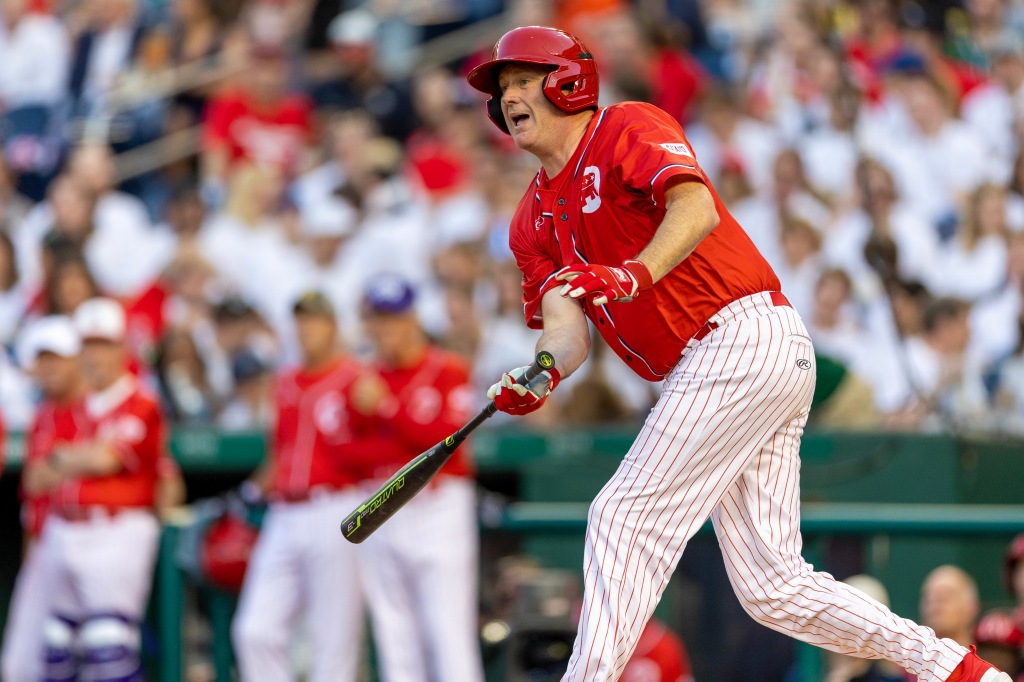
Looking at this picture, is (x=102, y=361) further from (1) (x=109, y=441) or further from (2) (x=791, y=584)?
(2) (x=791, y=584)

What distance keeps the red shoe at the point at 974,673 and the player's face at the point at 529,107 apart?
1.79 metres

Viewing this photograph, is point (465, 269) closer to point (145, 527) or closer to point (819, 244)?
point (819, 244)

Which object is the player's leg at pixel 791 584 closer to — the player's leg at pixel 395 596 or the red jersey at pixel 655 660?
the red jersey at pixel 655 660

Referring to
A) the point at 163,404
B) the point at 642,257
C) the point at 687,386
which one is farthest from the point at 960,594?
the point at 163,404

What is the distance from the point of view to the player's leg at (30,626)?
24.5 ft

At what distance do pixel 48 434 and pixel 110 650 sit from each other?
115cm

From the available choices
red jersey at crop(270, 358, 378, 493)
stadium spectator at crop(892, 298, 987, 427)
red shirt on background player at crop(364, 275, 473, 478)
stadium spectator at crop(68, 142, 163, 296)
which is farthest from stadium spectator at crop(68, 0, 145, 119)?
stadium spectator at crop(892, 298, 987, 427)

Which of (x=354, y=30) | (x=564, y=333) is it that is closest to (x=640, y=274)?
(x=564, y=333)

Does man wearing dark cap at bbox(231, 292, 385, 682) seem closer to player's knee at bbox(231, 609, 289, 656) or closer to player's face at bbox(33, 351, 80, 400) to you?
player's knee at bbox(231, 609, 289, 656)

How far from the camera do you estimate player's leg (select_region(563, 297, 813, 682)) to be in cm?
440

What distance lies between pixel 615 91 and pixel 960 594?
488 cm

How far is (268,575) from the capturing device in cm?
725

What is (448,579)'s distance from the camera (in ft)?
22.9

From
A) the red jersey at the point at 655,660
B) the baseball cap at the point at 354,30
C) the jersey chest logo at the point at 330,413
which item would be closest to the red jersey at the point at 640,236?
the red jersey at the point at 655,660
